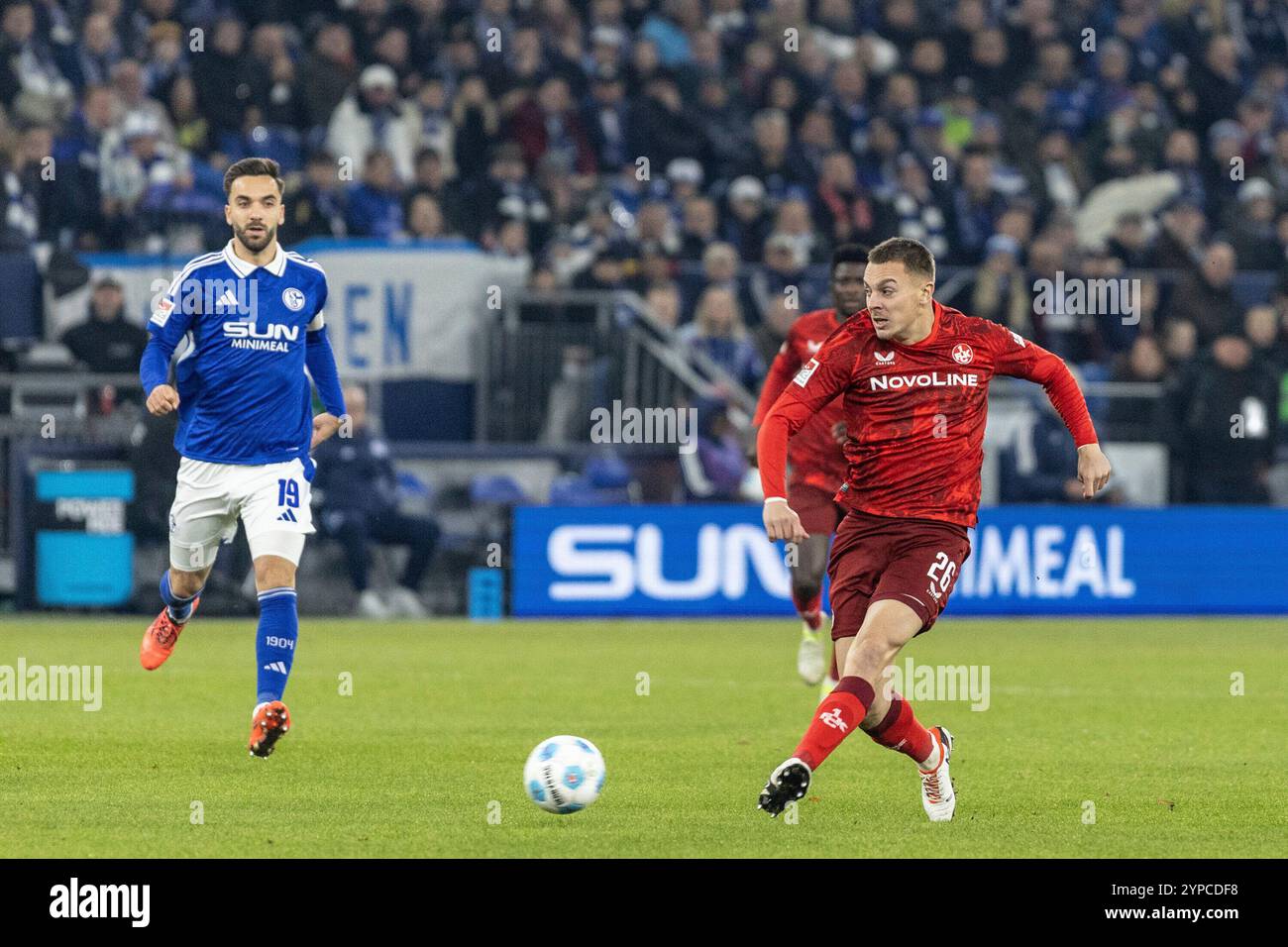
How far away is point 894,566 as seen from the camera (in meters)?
8.05

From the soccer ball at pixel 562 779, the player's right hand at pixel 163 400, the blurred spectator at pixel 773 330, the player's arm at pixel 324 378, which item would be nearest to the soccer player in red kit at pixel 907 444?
the soccer ball at pixel 562 779

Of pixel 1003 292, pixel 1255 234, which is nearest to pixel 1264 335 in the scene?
pixel 1003 292

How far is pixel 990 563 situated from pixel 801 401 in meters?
11.8

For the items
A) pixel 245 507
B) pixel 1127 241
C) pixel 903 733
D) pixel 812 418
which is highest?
pixel 1127 241

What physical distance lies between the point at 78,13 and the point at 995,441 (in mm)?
9503

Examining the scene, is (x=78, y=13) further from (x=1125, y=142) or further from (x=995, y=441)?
(x=1125, y=142)

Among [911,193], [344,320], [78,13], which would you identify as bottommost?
[344,320]

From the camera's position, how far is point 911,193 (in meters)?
23.2

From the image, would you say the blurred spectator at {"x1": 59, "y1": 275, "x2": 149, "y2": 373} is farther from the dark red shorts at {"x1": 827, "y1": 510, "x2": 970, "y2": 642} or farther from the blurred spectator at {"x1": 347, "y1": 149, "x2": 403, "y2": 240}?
the dark red shorts at {"x1": 827, "y1": 510, "x2": 970, "y2": 642}

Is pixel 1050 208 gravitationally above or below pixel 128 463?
above

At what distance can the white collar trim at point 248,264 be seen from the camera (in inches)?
388

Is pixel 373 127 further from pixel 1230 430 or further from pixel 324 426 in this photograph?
pixel 324 426

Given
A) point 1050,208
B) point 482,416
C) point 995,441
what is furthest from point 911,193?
point 482,416

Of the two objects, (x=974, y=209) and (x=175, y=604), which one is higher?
(x=974, y=209)
